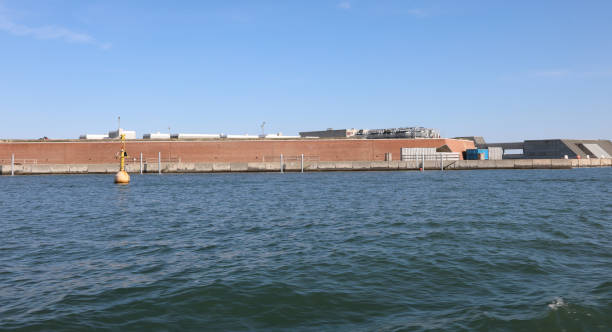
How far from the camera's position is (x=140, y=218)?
17.8 m

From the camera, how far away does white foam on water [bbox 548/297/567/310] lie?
21.8ft

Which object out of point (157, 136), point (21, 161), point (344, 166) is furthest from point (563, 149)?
point (21, 161)

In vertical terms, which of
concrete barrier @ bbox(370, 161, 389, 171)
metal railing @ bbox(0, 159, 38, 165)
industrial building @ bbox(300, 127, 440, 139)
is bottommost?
concrete barrier @ bbox(370, 161, 389, 171)

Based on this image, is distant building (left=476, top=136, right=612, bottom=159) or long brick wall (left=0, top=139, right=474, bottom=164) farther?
distant building (left=476, top=136, right=612, bottom=159)

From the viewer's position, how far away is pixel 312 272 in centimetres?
901

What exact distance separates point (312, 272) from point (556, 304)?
4483 millimetres

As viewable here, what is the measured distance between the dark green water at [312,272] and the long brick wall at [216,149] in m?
53.7

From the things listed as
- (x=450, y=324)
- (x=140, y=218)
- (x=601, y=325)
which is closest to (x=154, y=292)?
(x=450, y=324)

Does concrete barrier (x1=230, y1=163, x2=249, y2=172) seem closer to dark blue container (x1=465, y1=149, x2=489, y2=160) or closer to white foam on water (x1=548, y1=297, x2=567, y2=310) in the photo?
dark blue container (x1=465, y1=149, x2=489, y2=160)

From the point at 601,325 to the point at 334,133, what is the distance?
88.9 metres

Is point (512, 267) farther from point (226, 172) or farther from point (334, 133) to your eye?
point (334, 133)

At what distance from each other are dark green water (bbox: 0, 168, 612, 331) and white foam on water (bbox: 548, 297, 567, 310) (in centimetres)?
2

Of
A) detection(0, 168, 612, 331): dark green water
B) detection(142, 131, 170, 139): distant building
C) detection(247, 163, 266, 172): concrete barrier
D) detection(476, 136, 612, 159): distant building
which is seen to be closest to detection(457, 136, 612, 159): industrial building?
detection(476, 136, 612, 159): distant building

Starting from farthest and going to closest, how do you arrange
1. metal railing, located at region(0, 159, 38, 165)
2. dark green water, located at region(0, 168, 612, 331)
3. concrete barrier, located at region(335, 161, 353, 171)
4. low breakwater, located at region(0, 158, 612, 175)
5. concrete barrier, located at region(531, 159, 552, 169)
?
concrete barrier, located at region(531, 159, 552, 169) < metal railing, located at region(0, 159, 38, 165) < concrete barrier, located at region(335, 161, 353, 171) < low breakwater, located at region(0, 158, 612, 175) < dark green water, located at region(0, 168, 612, 331)
